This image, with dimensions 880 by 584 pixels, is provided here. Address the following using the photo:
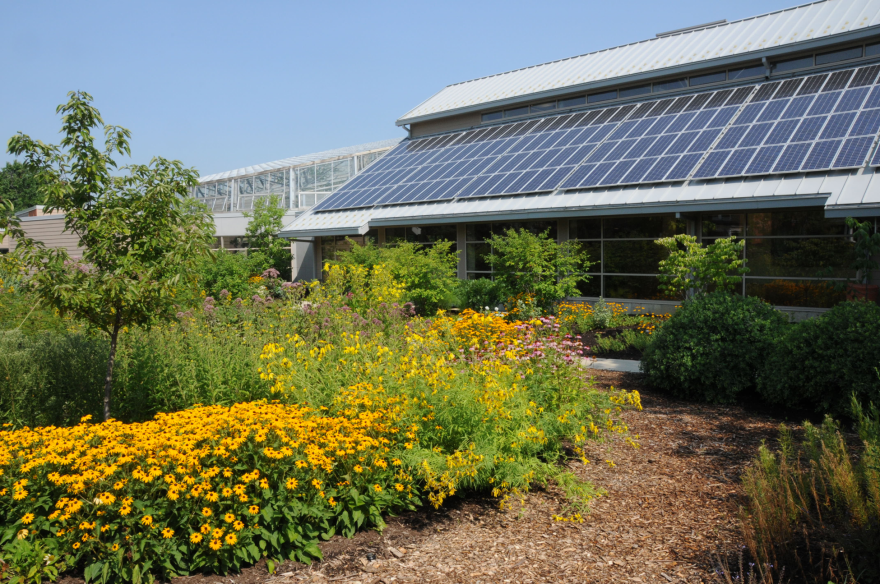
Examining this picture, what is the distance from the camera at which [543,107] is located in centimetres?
2333

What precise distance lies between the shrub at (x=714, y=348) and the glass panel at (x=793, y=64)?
41.5 feet

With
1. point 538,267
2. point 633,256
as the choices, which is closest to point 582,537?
point 538,267

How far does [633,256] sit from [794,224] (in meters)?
3.75

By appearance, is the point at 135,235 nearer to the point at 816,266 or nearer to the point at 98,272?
the point at 98,272

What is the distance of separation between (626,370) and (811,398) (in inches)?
122

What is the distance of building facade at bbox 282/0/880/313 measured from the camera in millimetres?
13344

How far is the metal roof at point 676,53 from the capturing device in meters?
17.4

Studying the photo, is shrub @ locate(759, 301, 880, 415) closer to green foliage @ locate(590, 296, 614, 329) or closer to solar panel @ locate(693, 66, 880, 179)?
green foliage @ locate(590, 296, 614, 329)

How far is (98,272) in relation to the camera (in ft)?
20.4

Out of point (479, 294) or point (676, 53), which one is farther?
point (676, 53)

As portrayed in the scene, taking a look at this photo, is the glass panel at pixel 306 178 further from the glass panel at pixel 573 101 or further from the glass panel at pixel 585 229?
the glass panel at pixel 585 229

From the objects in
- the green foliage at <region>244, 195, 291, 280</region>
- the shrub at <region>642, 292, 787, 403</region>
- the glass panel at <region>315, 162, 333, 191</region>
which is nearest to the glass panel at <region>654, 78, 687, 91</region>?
the shrub at <region>642, 292, 787, 403</region>

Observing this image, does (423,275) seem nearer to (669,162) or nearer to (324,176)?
(669,162)

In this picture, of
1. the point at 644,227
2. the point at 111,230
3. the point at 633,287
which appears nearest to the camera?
the point at 111,230
